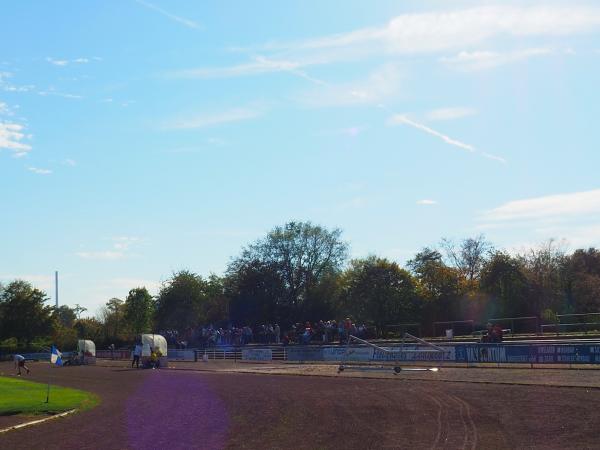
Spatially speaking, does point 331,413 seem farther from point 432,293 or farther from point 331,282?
point 331,282

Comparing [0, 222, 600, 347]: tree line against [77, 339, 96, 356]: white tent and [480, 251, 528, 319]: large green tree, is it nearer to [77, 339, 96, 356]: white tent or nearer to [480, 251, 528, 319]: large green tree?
[480, 251, 528, 319]: large green tree

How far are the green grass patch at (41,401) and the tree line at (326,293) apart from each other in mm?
28117

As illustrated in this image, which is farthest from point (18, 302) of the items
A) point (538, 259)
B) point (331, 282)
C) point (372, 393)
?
point (372, 393)

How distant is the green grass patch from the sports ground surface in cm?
92

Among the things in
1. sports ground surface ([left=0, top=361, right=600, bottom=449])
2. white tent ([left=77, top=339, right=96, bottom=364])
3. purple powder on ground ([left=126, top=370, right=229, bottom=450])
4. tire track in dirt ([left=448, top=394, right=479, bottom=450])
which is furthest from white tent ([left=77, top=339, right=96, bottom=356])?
tire track in dirt ([left=448, top=394, right=479, bottom=450])

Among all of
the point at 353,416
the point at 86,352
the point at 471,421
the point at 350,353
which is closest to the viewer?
the point at 471,421

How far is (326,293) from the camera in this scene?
8644cm

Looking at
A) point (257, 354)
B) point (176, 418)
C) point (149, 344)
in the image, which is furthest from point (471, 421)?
point (149, 344)

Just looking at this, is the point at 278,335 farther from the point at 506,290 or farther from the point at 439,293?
the point at 506,290

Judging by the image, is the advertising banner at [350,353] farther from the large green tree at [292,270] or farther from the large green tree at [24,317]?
the large green tree at [24,317]

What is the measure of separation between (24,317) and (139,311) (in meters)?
16.7

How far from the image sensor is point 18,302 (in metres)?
100

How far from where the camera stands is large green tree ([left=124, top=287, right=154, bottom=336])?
98438 mm

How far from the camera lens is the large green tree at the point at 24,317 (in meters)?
100
